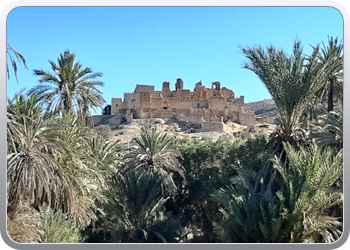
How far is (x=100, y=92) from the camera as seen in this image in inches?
595

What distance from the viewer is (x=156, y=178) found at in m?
13.1

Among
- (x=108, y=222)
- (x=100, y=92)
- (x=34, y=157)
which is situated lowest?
(x=108, y=222)

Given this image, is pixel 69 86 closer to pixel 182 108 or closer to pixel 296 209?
pixel 296 209

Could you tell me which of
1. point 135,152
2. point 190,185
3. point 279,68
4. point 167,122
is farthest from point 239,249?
point 167,122

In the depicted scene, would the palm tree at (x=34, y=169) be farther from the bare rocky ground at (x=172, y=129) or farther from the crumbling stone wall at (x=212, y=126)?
the crumbling stone wall at (x=212, y=126)

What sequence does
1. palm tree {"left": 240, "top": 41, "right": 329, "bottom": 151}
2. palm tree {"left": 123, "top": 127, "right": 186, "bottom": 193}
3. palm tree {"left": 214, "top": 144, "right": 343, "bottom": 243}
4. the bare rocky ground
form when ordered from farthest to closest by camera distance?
the bare rocky ground, palm tree {"left": 123, "top": 127, "right": 186, "bottom": 193}, palm tree {"left": 240, "top": 41, "right": 329, "bottom": 151}, palm tree {"left": 214, "top": 144, "right": 343, "bottom": 243}

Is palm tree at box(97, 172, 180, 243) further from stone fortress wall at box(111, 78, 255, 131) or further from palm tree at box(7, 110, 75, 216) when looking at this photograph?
stone fortress wall at box(111, 78, 255, 131)

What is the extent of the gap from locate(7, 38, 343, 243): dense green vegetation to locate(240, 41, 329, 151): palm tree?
1.0 inches

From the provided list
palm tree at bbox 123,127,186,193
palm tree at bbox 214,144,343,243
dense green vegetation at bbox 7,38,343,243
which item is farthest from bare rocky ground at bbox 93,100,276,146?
palm tree at bbox 214,144,343,243

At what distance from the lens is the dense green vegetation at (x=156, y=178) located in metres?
8.00

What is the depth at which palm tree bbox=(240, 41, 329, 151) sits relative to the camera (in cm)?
1004

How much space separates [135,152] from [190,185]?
13.2 feet

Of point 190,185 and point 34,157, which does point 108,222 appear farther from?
point 190,185

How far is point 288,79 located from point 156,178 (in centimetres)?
522
